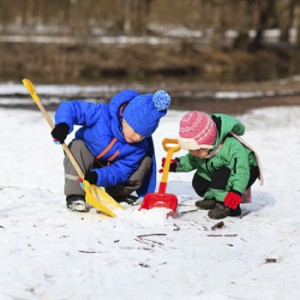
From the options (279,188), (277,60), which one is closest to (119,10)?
(277,60)

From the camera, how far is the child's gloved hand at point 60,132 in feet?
12.7

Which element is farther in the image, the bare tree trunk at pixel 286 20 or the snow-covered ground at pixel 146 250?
the bare tree trunk at pixel 286 20

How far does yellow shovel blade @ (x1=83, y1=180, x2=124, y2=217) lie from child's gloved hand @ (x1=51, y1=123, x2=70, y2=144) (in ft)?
1.04

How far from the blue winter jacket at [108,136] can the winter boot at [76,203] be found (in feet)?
0.53

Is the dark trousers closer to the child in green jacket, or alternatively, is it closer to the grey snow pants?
the child in green jacket

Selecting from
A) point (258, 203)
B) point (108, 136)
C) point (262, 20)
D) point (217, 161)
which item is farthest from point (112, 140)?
point (262, 20)

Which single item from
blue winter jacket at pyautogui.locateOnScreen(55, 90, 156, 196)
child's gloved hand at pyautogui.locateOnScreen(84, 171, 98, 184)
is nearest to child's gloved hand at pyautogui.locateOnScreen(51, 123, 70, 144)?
blue winter jacket at pyautogui.locateOnScreen(55, 90, 156, 196)

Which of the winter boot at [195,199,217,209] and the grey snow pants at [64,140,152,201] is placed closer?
the grey snow pants at [64,140,152,201]

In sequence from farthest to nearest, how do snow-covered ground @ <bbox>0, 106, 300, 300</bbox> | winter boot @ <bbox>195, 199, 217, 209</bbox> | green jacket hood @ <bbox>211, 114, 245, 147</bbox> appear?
→ winter boot @ <bbox>195, 199, 217, 209</bbox>
green jacket hood @ <bbox>211, 114, 245, 147</bbox>
snow-covered ground @ <bbox>0, 106, 300, 300</bbox>

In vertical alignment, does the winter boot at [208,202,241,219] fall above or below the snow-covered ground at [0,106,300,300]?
above

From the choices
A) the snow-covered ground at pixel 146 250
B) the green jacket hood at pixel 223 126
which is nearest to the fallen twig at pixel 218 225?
the snow-covered ground at pixel 146 250

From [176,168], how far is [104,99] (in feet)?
25.9

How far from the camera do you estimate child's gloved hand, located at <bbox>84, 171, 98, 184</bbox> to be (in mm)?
3959

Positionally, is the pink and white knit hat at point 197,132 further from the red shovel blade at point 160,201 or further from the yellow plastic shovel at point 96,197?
the yellow plastic shovel at point 96,197
